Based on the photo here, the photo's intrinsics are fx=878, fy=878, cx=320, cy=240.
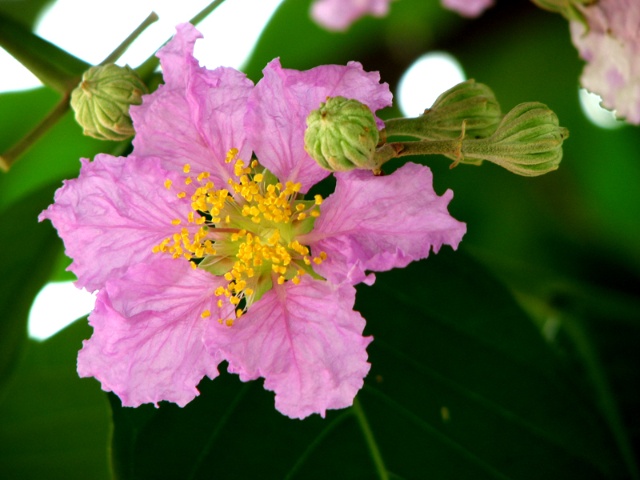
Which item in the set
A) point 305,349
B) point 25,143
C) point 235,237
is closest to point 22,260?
point 25,143

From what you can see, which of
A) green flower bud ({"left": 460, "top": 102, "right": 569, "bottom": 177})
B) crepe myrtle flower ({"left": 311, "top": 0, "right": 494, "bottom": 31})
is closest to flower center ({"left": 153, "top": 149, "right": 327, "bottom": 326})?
green flower bud ({"left": 460, "top": 102, "right": 569, "bottom": 177})

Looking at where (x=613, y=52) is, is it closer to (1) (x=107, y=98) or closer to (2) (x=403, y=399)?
(2) (x=403, y=399)

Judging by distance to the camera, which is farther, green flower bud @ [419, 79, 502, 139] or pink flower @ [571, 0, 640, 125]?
pink flower @ [571, 0, 640, 125]

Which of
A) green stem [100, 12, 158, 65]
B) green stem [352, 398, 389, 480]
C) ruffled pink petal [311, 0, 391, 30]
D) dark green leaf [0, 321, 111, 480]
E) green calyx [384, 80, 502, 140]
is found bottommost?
green stem [352, 398, 389, 480]

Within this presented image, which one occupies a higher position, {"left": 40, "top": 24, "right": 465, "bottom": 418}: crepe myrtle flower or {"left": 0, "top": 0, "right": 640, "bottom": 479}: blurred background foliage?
{"left": 40, "top": 24, "right": 465, "bottom": 418}: crepe myrtle flower

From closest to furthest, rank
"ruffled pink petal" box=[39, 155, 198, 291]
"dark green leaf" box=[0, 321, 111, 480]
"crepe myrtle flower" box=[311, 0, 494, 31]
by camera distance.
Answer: "ruffled pink petal" box=[39, 155, 198, 291] < "dark green leaf" box=[0, 321, 111, 480] < "crepe myrtle flower" box=[311, 0, 494, 31]

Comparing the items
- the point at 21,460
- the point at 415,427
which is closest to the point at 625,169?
the point at 415,427

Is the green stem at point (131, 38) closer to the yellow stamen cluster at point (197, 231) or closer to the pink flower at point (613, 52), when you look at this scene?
the yellow stamen cluster at point (197, 231)

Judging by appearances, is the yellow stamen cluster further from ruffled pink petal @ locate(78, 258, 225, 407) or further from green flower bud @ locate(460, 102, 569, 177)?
green flower bud @ locate(460, 102, 569, 177)
